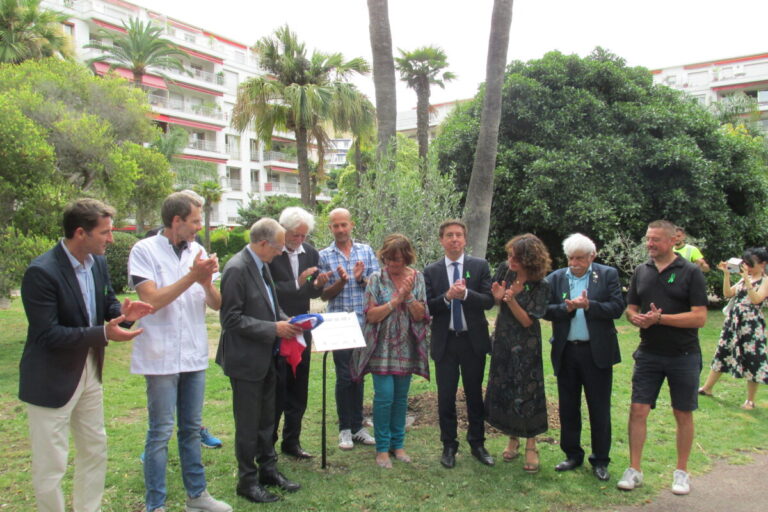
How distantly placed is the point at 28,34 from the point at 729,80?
155 feet

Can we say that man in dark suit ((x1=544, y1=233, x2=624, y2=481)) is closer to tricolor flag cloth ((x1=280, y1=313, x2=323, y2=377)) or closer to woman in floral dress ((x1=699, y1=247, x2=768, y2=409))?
tricolor flag cloth ((x1=280, y1=313, x2=323, y2=377))

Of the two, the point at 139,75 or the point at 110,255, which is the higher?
the point at 139,75

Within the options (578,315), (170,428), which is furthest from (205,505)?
(578,315)

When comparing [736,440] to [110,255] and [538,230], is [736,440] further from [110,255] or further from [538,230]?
[110,255]

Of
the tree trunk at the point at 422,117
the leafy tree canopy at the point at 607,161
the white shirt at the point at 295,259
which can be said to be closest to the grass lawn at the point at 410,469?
the white shirt at the point at 295,259

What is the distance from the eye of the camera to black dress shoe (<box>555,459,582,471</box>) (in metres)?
4.61

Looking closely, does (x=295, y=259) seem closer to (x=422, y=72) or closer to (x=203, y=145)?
(x=422, y=72)

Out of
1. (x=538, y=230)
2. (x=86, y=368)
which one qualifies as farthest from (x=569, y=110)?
(x=86, y=368)

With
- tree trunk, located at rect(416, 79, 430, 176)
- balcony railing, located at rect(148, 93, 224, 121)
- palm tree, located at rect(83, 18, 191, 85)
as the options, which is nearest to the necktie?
tree trunk, located at rect(416, 79, 430, 176)

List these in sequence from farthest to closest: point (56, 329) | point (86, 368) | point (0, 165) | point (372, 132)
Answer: point (372, 132), point (0, 165), point (86, 368), point (56, 329)

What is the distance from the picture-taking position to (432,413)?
6.03m

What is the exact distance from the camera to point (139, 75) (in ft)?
104

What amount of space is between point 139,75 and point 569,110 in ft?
88.7

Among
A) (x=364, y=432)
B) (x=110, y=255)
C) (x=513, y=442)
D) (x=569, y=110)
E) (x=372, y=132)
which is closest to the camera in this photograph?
(x=513, y=442)
